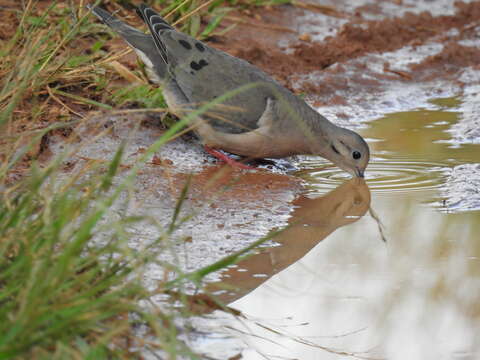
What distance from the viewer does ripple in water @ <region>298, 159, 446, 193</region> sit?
203 inches

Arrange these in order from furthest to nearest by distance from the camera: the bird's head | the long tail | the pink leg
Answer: the long tail, the pink leg, the bird's head

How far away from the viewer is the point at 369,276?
3.69 meters

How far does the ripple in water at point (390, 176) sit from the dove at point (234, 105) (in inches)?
4.6

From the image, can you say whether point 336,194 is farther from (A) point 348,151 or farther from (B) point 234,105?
(B) point 234,105

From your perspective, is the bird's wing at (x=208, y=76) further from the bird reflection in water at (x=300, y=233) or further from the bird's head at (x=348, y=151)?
the bird reflection in water at (x=300, y=233)

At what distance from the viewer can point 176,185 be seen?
4.94 metres

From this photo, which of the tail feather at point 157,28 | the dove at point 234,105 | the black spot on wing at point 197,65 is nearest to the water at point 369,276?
the dove at point 234,105

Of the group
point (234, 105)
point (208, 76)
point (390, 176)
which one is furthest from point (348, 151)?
point (208, 76)

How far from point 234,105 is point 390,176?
1093 mm

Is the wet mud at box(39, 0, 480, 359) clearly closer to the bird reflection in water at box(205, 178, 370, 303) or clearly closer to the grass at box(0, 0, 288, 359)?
the bird reflection in water at box(205, 178, 370, 303)

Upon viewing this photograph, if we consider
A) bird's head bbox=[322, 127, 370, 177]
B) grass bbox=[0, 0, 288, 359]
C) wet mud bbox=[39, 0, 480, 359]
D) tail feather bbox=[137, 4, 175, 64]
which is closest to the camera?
grass bbox=[0, 0, 288, 359]

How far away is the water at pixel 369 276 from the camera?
307 centimetres

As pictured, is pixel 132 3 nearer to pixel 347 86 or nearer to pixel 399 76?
pixel 347 86

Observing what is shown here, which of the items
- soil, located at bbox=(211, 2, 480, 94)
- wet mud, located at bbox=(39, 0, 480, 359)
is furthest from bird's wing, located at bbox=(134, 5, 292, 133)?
soil, located at bbox=(211, 2, 480, 94)
